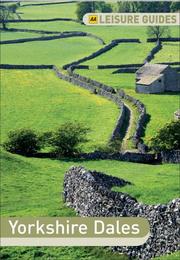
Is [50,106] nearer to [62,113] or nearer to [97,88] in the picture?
[62,113]

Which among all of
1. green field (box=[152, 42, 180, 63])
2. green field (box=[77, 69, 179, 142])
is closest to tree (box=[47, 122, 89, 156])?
green field (box=[77, 69, 179, 142])

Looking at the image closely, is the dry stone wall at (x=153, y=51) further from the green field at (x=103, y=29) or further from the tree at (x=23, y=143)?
the tree at (x=23, y=143)

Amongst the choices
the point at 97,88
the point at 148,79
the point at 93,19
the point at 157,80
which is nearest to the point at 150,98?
the point at 157,80

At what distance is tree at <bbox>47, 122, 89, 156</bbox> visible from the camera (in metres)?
63.1

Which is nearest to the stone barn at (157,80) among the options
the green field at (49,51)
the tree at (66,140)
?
the green field at (49,51)

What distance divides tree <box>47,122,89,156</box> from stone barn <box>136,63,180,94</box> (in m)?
34.7

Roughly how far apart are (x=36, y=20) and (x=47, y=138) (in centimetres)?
12273

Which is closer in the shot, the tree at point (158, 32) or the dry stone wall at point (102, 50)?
the dry stone wall at point (102, 50)

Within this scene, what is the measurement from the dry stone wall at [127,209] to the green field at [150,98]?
33861mm

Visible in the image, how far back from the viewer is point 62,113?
281 feet

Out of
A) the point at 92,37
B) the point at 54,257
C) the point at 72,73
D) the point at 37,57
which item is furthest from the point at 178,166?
the point at 92,37

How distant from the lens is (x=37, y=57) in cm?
13550

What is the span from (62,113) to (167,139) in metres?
25.9

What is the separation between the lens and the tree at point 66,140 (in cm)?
6306
